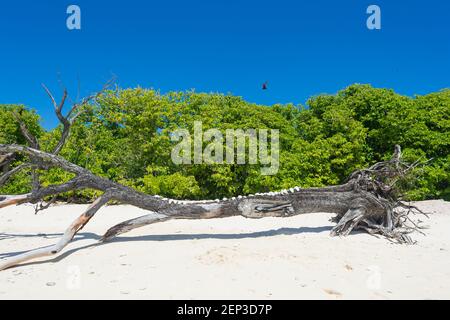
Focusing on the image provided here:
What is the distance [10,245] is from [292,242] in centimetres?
678

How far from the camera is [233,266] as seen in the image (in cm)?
555

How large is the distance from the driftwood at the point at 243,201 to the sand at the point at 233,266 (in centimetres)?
50

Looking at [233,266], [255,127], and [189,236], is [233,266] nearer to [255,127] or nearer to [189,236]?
[189,236]

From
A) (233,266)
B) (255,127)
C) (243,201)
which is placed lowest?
(233,266)

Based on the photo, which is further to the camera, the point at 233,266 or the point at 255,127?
the point at 255,127

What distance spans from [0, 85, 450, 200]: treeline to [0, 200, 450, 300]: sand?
7103 mm

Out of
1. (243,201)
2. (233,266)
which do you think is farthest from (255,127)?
(233,266)

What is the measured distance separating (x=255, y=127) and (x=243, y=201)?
1034cm

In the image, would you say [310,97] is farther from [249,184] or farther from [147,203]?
[147,203]

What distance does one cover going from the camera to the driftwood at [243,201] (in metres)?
7.60

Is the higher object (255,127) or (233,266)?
(255,127)

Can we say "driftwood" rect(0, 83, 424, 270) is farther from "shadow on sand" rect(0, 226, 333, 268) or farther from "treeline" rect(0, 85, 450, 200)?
"treeline" rect(0, 85, 450, 200)

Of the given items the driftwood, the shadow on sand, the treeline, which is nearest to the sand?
the shadow on sand

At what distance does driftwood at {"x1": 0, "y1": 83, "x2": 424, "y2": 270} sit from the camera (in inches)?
299
